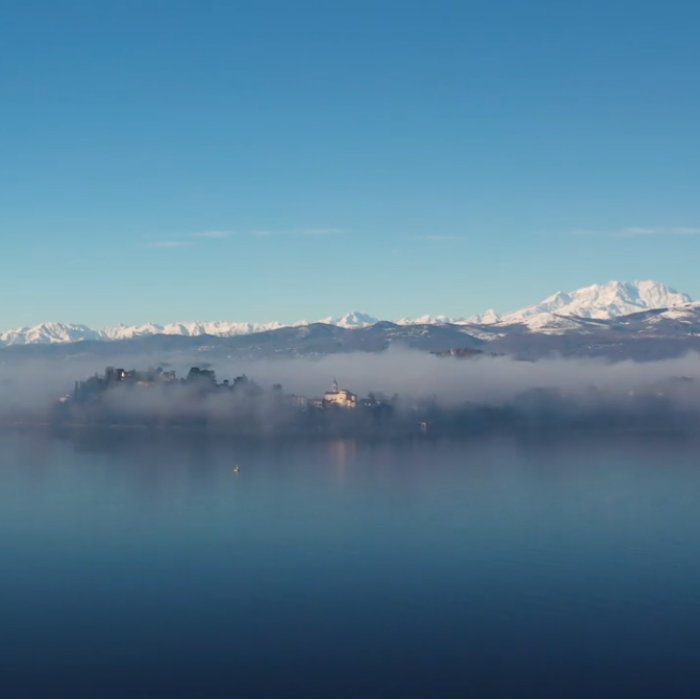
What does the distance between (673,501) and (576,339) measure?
95253mm

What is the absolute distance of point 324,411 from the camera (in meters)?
64.3

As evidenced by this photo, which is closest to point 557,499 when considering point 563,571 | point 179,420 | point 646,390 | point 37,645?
point 563,571

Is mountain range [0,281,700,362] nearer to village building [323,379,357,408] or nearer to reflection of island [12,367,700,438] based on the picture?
reflection of island [12,367,700,438]

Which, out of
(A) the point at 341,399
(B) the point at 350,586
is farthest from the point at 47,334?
(B) the point at 350,586

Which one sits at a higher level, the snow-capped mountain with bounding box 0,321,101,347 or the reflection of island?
the snow-capped mountain with bounding box 0,321,101,347

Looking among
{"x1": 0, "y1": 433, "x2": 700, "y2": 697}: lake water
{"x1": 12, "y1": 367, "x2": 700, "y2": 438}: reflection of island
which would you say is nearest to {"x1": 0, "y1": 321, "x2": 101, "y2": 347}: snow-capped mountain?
{"x1": 12, "y1": 367, "x2": 700, "y2": 438}: reflection of island

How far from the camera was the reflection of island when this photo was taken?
202 ft

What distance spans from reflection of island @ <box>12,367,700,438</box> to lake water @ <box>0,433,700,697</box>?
27.9m

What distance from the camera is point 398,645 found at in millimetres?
13414

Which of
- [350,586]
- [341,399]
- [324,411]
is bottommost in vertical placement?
[350,586]

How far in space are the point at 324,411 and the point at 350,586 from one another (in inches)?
1870

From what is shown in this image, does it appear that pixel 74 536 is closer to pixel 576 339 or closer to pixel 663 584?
pixel 663 584

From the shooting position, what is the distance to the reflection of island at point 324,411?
61.4m

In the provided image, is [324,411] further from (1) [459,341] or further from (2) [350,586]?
(1) [459,341]
